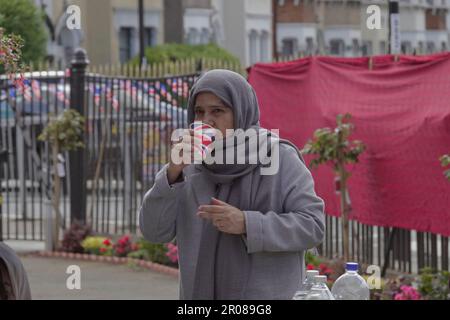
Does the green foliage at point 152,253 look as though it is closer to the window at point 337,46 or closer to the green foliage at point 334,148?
the green foliage at point 334,148

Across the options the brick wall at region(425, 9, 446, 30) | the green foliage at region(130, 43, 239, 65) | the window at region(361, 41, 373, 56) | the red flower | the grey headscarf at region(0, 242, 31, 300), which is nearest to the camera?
the grey headscarf at region(0, 242, 31, 300)

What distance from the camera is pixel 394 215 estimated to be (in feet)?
38.6

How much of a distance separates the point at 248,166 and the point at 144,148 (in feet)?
35.4

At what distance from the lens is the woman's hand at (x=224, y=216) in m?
4.95

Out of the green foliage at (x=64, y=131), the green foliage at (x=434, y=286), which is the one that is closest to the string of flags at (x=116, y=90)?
the green foliage at (x=64, y=131)

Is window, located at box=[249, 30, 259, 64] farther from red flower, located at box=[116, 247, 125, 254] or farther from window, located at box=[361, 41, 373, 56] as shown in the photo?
red flower, located at box=[116, 247, 125, 254]

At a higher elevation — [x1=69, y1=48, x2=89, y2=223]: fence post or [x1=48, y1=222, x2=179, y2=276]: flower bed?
[x1=69, y1=48, x2=89, y2=223]: fence post

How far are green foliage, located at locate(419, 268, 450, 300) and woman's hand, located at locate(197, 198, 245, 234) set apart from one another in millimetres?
5295

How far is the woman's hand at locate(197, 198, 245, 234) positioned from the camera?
495cm

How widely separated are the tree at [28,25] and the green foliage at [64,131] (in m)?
18.4

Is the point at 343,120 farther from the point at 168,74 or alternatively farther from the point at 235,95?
the point at 235,95

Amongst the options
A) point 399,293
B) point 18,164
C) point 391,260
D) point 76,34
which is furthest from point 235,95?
point 76,34

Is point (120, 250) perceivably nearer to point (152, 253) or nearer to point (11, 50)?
point (152, 253)

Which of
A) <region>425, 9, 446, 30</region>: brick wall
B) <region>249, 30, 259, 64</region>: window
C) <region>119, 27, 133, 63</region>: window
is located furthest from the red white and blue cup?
<region>425, 9, 446, 30</region>: brick wall
